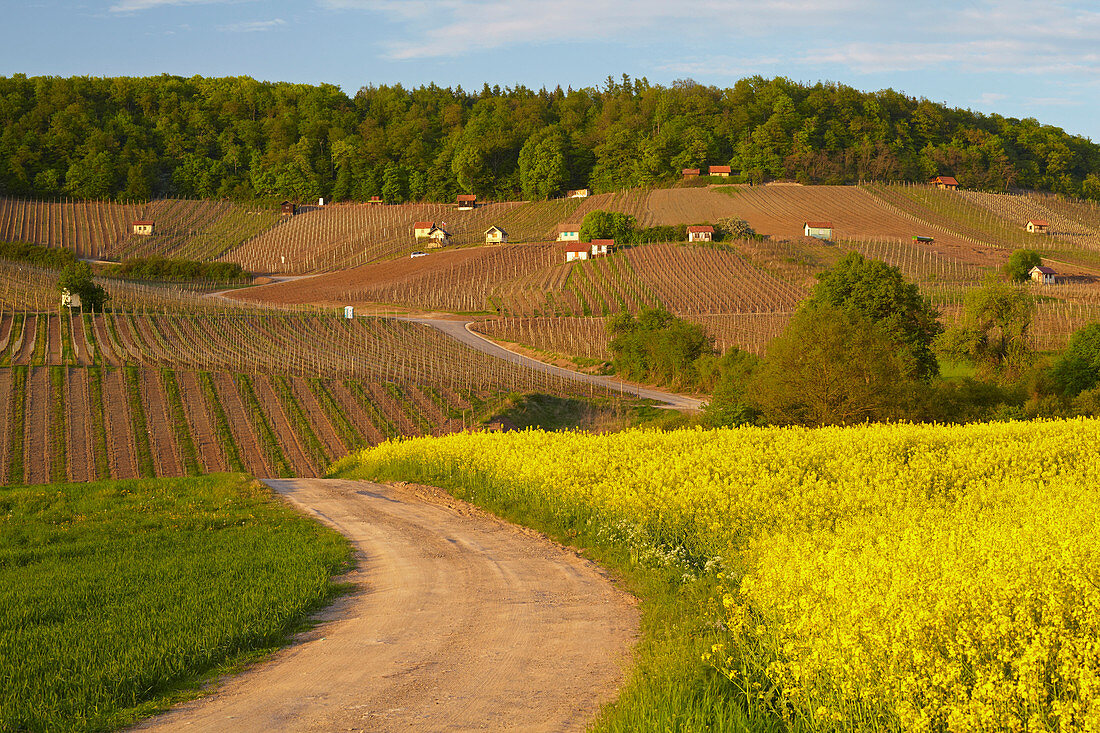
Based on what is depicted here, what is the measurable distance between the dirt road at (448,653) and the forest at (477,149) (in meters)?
155

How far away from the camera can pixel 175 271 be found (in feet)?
377

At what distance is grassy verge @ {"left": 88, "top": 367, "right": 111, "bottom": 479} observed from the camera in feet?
122

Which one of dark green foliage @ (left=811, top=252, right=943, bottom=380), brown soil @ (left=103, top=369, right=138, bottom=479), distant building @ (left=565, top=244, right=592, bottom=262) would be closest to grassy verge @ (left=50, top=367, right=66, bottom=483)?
brown soil @ (left=103, top=369, right=138, bottom=479)

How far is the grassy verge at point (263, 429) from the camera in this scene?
38.5 metres

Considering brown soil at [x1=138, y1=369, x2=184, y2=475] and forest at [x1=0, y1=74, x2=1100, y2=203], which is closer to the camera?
brown soil at [x1=138, y1=369, x2=184, y2=475]

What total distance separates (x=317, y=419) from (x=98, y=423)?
9.81 meters

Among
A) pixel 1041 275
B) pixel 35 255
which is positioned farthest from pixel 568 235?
pixel 35 255

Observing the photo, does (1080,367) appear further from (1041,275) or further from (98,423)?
(1041,275)

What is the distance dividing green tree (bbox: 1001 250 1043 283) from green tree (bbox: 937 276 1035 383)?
164 feet

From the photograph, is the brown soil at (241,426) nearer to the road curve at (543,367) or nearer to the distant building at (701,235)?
the road curve at (543,367)

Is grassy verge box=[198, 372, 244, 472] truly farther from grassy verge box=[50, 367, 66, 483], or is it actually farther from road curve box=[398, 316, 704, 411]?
road curve box=[398, 316, 704, 411]

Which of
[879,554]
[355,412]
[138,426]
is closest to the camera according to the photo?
[879,554]

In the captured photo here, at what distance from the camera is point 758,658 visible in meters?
7.96

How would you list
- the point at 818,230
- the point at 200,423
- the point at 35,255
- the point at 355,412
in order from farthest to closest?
1. the point at 818,230
2. the point at 35,255
3. the point at 355,412
4. the point at 200,423
